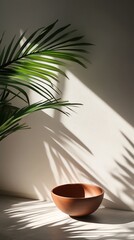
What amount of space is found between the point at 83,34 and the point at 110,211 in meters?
0.98

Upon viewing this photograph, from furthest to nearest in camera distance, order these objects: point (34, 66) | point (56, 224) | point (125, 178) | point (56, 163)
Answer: point (56, 163)
point (125, 178)
point (56, 224)
point (34, 66)

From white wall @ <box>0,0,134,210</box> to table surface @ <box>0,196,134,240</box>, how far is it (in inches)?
5.1

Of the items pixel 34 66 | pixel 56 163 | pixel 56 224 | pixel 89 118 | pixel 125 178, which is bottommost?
pixel 56 224

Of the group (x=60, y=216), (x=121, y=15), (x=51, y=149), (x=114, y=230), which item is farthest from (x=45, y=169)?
(x=121, y=15)

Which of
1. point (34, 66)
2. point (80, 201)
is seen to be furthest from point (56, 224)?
point (34, 66)

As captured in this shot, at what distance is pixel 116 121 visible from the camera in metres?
1.73

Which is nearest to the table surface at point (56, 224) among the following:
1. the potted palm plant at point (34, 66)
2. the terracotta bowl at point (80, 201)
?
the terracotta bowl at point (80, 201)

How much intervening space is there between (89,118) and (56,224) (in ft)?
1.94

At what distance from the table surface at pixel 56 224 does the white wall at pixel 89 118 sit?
0.13 m

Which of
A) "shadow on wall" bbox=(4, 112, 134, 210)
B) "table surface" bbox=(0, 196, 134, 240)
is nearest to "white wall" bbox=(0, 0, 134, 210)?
"shadow on wall" bbox=(4, 112, 134, 210)

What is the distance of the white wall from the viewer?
169cm

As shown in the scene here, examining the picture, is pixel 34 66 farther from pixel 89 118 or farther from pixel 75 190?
pixel 75 190

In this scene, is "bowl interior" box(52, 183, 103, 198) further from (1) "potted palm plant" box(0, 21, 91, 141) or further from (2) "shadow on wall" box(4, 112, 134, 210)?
(1) "potted palm plant" box(0, 21, 91, 141)

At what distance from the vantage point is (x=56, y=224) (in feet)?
5.25
